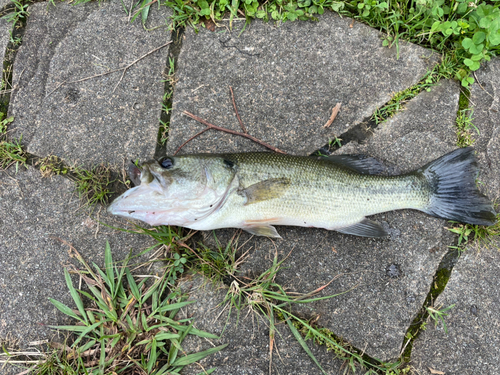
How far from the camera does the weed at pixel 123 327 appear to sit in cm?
297

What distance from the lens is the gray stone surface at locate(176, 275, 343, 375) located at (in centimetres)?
299

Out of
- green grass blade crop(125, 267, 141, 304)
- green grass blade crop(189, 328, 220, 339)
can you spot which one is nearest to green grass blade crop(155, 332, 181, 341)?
green grass blade crop(189, 328, 220, 339)

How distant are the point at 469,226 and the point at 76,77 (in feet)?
15.4

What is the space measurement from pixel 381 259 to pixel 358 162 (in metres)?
1.05

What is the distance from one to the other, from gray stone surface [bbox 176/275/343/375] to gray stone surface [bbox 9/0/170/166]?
1.76 m

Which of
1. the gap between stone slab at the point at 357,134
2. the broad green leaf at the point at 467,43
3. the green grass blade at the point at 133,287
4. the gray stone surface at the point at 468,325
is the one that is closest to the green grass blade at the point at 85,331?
the green grass blade at the point at 133,287

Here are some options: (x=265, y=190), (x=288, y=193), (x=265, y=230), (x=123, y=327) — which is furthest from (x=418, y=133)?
(x=123, y=327)

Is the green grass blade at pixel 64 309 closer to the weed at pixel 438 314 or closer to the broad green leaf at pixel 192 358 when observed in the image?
the broad green leaf at pixel 192 358

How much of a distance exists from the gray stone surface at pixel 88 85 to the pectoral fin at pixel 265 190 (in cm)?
130

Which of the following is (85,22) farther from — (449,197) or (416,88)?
(449,197)

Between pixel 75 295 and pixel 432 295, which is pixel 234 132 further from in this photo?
pixel 432 295

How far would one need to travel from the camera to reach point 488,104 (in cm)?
334

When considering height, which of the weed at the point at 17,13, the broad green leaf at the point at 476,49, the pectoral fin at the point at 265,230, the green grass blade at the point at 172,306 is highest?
the weed at the point at 17,13

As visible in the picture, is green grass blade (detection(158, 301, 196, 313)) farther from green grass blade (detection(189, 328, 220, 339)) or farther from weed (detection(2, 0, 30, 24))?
weed (detection(2, 0, 30, 24))
